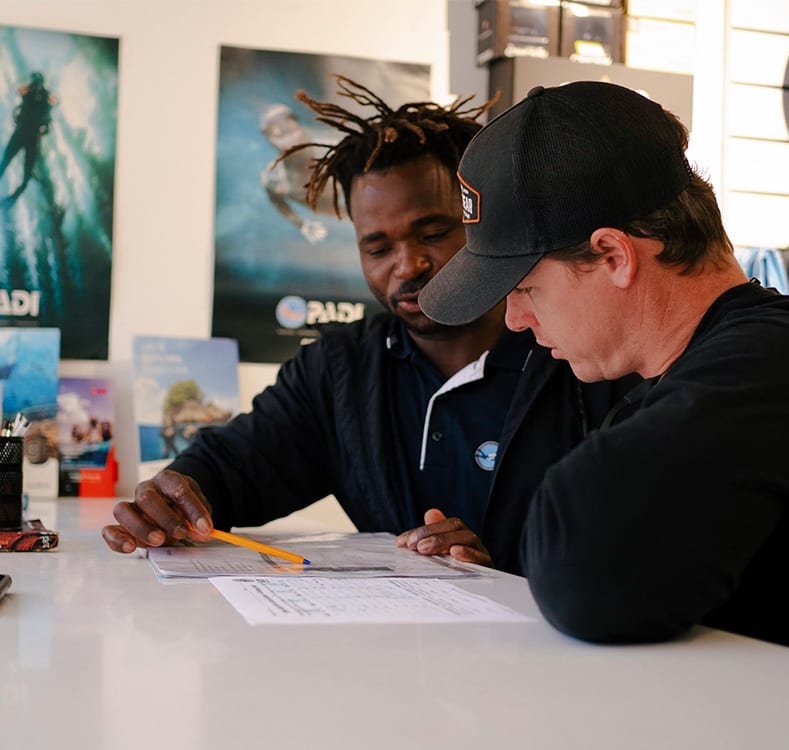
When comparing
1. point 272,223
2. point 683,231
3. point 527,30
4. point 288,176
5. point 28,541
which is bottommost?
point 28,541

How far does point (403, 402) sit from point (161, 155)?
3.58ft

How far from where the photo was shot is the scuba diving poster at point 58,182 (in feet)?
8.23

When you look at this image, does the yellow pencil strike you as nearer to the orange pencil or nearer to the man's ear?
the orange pencil

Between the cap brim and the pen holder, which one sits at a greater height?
the cap brim

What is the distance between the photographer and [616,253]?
1.03m

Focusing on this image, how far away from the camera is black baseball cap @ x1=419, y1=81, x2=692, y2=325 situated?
101cm

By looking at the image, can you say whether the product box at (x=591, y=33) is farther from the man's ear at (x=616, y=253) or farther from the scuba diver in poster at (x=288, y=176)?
the man's ear at (x=616, y=253)

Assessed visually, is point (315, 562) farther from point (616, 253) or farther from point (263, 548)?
point (616, 253)

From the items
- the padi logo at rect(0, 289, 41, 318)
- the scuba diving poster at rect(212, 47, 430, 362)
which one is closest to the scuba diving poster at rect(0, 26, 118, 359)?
the padi logo at rect(0, 289, 41, 318)

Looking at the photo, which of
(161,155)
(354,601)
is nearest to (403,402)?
(354,601)

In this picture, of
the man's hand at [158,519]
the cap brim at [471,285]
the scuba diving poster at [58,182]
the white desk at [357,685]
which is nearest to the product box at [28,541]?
the man's hand at [158,519]

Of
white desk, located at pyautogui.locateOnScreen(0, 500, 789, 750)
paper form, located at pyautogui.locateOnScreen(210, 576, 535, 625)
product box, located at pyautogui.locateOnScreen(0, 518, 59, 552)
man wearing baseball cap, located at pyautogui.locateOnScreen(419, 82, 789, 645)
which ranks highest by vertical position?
man wearing baseball cap, located at pyautogui.locateOnScreen(419, 82, 789, 645)

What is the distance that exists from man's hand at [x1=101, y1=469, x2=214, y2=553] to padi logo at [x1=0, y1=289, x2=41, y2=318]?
4.08 feet

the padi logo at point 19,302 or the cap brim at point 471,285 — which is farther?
the padi logo at point 19,302
